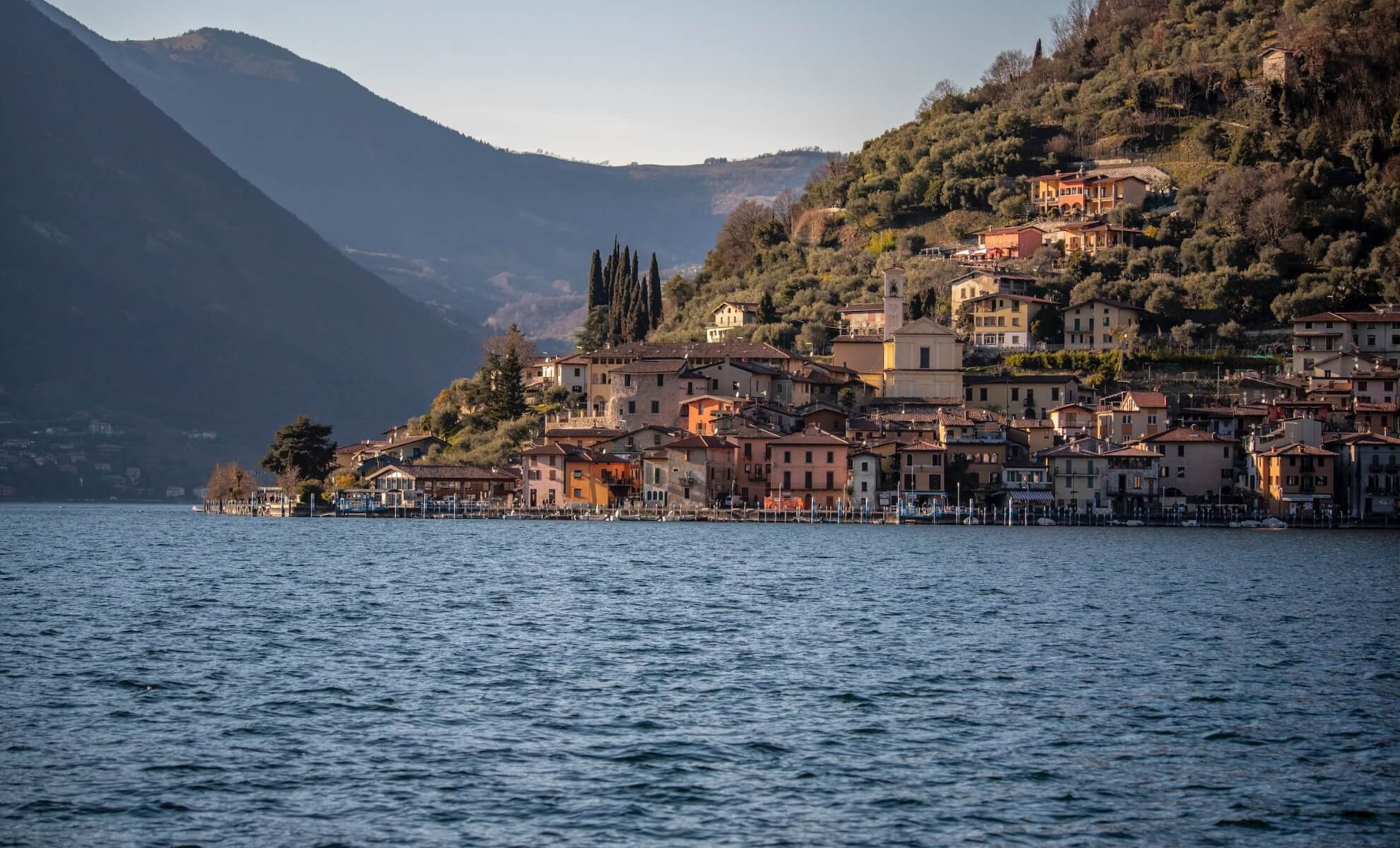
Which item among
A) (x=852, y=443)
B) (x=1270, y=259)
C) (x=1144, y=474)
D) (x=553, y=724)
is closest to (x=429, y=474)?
(x=852, y=443)

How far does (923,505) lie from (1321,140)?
171 feet

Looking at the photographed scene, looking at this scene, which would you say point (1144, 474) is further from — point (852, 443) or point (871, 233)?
point (871, 233)

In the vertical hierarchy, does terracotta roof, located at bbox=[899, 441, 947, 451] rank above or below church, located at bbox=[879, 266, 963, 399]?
below

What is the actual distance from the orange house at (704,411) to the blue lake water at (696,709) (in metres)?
41.5

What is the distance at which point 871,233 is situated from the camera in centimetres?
13062

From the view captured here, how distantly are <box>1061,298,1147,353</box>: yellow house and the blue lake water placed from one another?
51.7 m

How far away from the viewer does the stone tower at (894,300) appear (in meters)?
103

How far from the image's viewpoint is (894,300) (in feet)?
337

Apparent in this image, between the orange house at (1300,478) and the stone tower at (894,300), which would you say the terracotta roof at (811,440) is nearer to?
the stone tower at (894,300)

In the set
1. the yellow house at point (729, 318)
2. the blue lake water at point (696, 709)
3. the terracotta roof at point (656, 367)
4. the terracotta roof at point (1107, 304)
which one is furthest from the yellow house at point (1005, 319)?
the blue lake water at point (696, 709)

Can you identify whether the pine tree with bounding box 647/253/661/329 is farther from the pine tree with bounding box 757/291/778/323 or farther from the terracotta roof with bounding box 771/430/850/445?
the terracotta roof with bounding box 771/430/850/445

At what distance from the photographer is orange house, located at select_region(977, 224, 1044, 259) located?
117 m

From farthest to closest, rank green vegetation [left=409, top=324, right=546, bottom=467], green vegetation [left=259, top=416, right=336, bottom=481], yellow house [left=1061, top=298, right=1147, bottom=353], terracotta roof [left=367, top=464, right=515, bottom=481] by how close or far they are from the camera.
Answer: green vegetation [left=259, top=416, right=336, bottom=481] → green vegetation [left=409, top=324, right=546, bottom=467] → yellow house [left=1061, top=298, right=1147, bottom=353] → terracotta roof [left=367, top=464, right=515, bottom=481]

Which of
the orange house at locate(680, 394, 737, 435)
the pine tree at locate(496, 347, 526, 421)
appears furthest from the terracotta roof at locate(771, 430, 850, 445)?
the pine tree at locate(496, 347, 526, 421)
